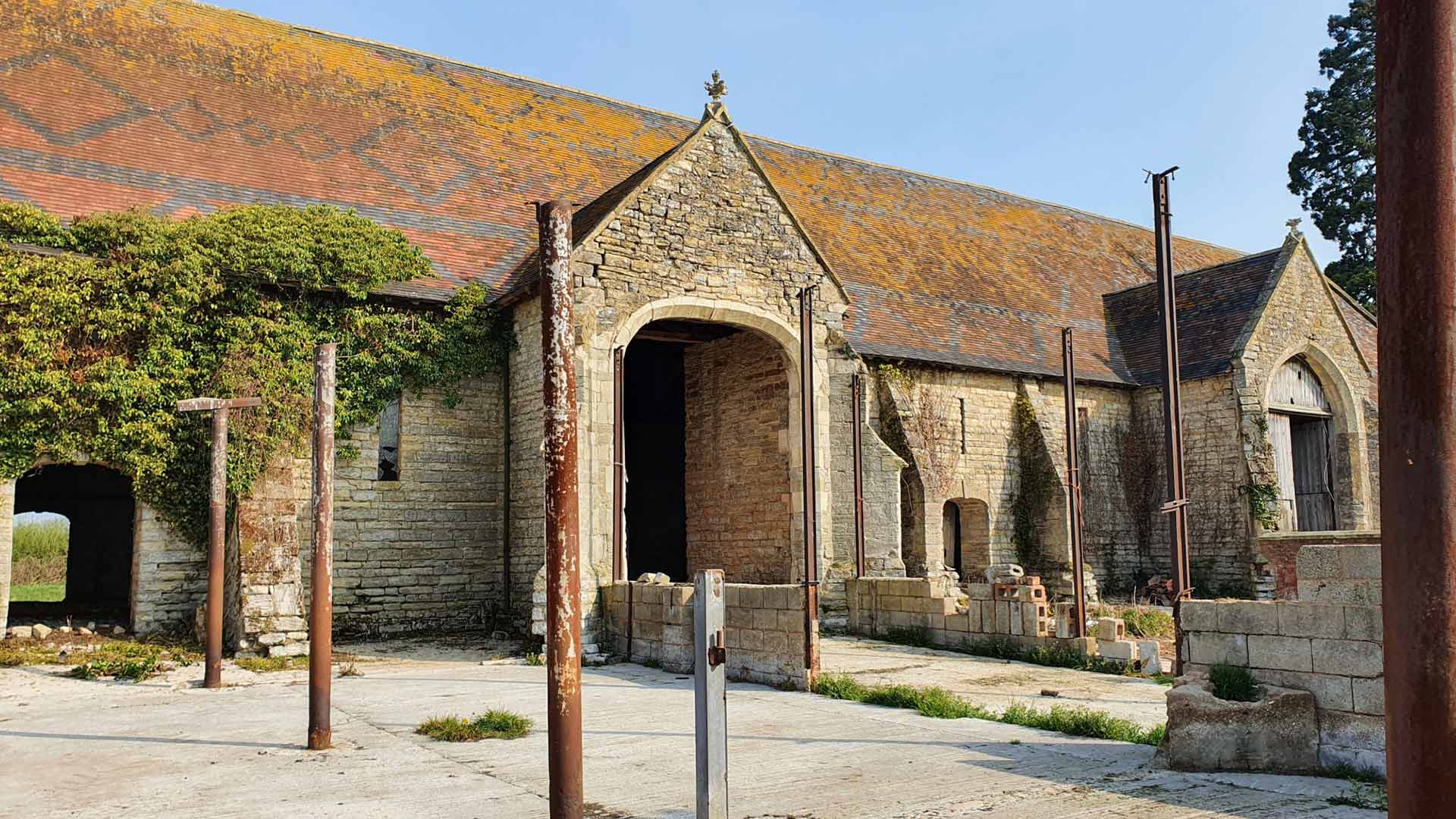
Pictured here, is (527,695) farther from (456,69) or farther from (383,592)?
(456,69)

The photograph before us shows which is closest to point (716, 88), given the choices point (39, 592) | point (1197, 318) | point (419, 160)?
point (419, 160)

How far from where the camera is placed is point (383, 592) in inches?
584

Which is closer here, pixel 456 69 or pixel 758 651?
pixel 758 651

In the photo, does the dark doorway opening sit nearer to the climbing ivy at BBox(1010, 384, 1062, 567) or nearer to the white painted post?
the climbing ivy at BBox(1010, 384, 1062, 567)

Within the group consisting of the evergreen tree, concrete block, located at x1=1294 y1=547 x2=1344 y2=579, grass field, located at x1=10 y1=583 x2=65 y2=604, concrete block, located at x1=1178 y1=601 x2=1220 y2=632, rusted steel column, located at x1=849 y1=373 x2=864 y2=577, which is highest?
the evergreen tree

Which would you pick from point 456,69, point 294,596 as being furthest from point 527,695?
point 456,69

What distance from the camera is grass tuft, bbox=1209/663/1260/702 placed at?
21.6 ft

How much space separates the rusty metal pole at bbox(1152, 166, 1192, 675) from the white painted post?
5431 millimetres

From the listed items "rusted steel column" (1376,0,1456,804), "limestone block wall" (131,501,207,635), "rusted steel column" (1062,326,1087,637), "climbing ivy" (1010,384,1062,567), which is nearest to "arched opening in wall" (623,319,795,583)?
"rusted steel column" (1062,326,1087,637)

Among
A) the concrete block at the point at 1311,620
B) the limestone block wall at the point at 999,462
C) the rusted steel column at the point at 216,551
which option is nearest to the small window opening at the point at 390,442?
the rusted steel column at the point at 216,551

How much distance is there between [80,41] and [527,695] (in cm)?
1336

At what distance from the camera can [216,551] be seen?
9789 millimetres

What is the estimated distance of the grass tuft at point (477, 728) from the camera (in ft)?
25.1

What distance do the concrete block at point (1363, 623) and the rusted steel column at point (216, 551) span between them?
892cm
